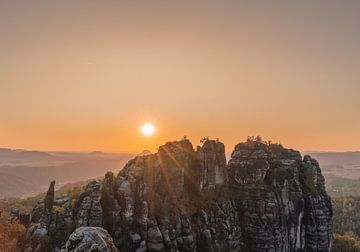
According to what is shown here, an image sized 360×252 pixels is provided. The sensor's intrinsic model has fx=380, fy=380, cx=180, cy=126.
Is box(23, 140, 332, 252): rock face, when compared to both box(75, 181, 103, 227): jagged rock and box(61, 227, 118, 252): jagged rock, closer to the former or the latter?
box(75, 181, 103, 227): jagged rock

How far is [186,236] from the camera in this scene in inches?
2751

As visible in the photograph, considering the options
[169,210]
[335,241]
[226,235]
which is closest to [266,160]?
[226,235]

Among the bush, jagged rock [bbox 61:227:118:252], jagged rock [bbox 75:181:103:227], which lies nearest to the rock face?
jagged rock [bbox 75:181:103:227]

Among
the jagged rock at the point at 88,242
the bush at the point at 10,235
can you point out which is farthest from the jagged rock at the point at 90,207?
the jagged rock at the point at 88,242

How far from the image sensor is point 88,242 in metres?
33.9

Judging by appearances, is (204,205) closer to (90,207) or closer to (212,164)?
(212,164)

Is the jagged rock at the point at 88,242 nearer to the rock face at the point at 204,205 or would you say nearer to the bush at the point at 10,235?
the rock face at the point at 204,205

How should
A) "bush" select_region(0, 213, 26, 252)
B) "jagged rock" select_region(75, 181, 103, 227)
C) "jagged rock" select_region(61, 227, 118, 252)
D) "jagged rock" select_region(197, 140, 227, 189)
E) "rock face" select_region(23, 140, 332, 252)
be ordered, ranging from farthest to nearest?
"jagged rock" select_region(197, 140, 227, 189), "rock face" select_region(23, 140, 332, 252), "jagged rock" select_region(75, 181, 103, 227), "bush" select_region(0, 213, 26, 252), "jagged rock" select_region(61, 227, 118, 252)

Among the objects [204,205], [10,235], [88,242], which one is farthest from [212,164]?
[88,242]

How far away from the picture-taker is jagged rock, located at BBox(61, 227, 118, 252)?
3362cm

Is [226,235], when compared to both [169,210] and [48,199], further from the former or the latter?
[48,199]

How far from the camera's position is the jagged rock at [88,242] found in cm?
3362

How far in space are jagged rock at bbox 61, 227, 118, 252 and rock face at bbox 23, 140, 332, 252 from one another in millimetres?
19692

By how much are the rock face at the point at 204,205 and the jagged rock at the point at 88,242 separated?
64.6 feet
